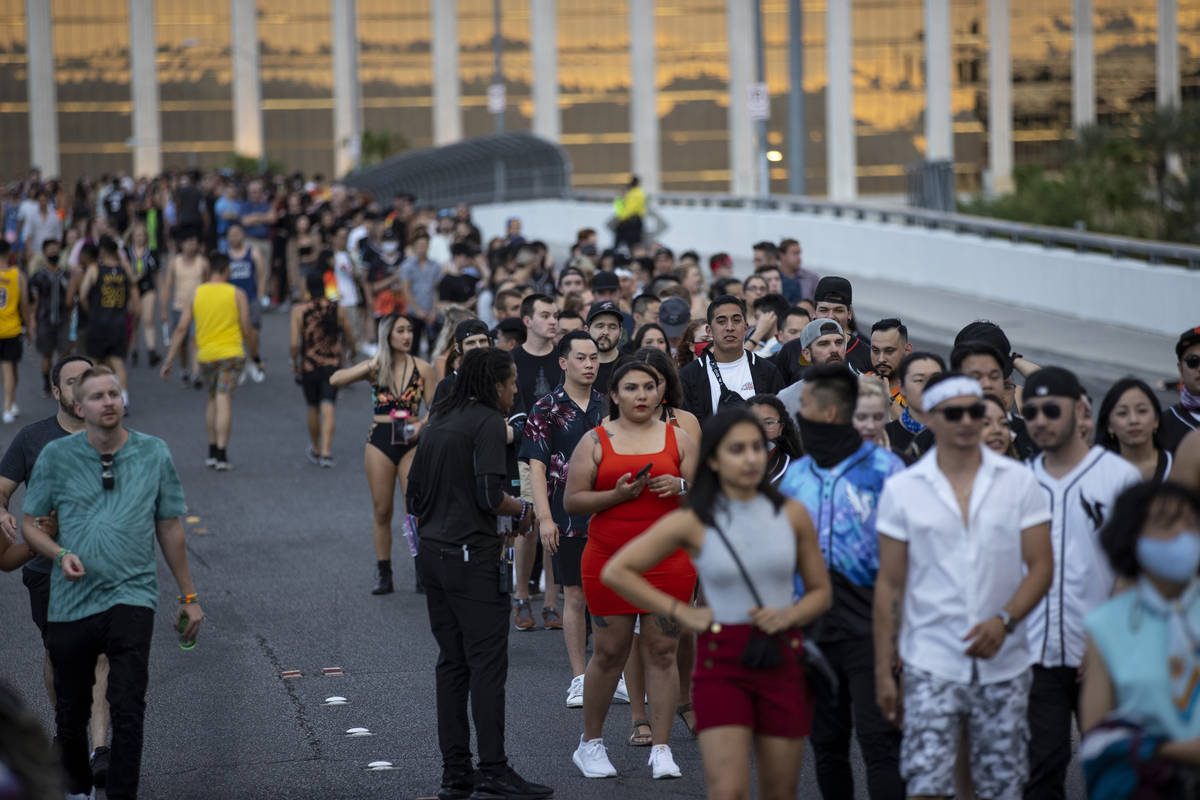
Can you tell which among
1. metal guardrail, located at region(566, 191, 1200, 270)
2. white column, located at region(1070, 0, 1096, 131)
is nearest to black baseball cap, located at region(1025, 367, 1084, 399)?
metal guardrail, located at region(566, 191, 1200, 270)

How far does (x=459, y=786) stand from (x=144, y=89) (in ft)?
207

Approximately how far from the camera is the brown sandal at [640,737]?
7.88 meters

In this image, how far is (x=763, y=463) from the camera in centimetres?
563

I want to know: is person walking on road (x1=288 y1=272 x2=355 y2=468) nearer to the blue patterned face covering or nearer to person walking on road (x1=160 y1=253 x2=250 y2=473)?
person walking on road (x1=160 y1=253 x2=250 y2=473)

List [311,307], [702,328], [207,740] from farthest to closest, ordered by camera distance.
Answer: [311,307] < [702,328] < [207,740]

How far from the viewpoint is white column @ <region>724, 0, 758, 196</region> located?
2532 inches

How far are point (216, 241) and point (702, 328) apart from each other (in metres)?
19.6

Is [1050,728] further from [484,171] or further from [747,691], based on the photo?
[484,171]

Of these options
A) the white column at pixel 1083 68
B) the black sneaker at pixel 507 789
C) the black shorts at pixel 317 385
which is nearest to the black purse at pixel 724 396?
the black sneaker at pixel 507 789

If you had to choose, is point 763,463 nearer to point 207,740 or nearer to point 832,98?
point 207,740

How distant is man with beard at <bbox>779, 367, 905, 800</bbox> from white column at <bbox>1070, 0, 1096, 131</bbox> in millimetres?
61224

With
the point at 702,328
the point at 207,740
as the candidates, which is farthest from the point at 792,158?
the point at 207,740

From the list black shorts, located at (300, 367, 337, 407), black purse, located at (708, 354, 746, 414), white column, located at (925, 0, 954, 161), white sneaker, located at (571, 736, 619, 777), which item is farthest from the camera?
white column, located at (925, 0, 954, 161)

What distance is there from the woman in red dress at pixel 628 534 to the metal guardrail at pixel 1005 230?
13589 mm
